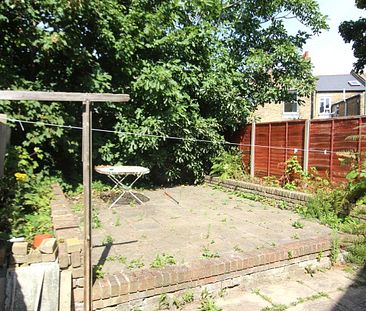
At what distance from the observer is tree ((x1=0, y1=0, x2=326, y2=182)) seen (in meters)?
5.84

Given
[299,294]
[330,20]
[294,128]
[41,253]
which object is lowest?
[299,294]

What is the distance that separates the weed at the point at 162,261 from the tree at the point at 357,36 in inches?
491

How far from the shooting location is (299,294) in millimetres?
3268

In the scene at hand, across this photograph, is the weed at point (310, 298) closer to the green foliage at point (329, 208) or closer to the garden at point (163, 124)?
the garden at point (163, 124)

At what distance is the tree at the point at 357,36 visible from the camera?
40.2 ft

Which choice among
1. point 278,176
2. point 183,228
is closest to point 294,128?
point 278,176

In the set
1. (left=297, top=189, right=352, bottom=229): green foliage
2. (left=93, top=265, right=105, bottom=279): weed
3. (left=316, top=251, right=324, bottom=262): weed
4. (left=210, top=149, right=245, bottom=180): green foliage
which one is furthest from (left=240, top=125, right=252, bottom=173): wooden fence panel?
(left=93, top=265, right=105, bottom=279): weed

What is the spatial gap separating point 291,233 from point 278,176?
3176mm

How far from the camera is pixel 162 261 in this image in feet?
10.6

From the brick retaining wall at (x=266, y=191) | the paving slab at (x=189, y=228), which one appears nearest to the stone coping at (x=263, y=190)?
the brick retaining wall at (x=266, y=191)

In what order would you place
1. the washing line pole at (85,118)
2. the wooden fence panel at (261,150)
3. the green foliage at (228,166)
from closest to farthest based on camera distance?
the washing line pole at (85,118)
the wooden fence panel at (261,150)
the green foliage at (228,166)

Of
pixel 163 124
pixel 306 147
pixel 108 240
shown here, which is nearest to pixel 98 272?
pixel 108 240

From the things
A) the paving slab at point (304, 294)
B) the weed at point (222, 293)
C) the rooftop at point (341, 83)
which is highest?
the rooftop at point (341, 83)

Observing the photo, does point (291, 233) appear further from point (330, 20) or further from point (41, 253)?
point (330, 20)
